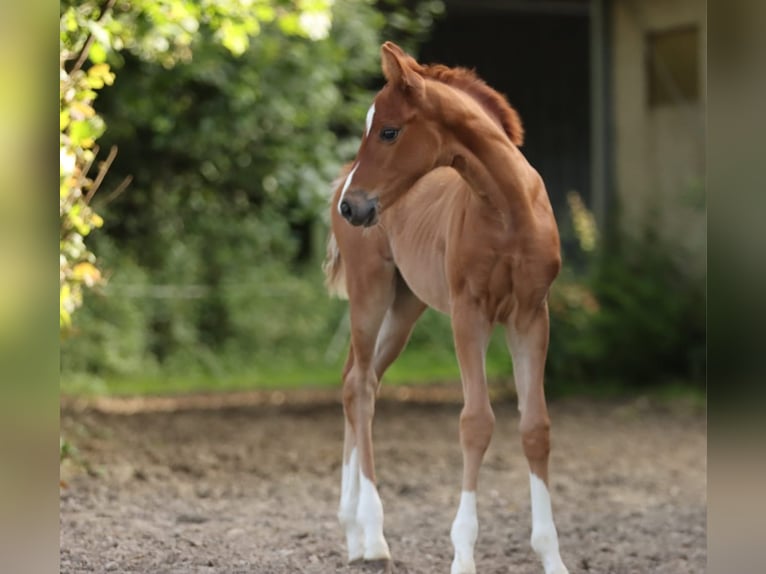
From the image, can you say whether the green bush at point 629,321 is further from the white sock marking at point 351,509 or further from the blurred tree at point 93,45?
the white sock marking at point 351,509

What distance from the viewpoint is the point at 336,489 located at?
6.68m

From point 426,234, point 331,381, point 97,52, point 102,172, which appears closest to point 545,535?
point 426,234

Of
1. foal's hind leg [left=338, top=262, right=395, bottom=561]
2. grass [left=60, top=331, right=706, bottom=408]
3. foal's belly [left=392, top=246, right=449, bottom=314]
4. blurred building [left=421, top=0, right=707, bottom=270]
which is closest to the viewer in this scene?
foal's belly [left=392, top=246, right=449, bottom=314]

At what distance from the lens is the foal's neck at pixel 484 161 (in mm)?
4016

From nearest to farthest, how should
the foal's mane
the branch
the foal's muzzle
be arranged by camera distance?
the foal's muzzle, the foal's mane, the branch

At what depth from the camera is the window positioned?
11953 mm

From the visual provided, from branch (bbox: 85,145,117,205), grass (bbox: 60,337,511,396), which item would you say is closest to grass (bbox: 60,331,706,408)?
grass (bbox: 60,337,511,396)

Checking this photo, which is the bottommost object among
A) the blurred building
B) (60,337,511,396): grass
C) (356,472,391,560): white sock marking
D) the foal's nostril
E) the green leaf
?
(356,472,391,560): white sock marking

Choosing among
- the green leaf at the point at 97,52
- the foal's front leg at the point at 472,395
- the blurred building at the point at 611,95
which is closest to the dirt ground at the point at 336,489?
the foal's front leg at the point at 472,395

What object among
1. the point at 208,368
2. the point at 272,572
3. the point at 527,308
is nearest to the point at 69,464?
the point at 272,572

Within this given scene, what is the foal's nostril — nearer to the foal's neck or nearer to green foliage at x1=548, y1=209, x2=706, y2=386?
the foal's neck

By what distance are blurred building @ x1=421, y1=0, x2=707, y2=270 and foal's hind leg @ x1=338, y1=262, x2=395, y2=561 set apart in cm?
677

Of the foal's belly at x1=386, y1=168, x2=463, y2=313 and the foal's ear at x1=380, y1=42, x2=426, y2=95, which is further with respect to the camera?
the foal's belly at x1=386, y1=168, x2=463, y2=313

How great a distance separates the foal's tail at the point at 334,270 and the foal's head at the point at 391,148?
1402 millimetres
